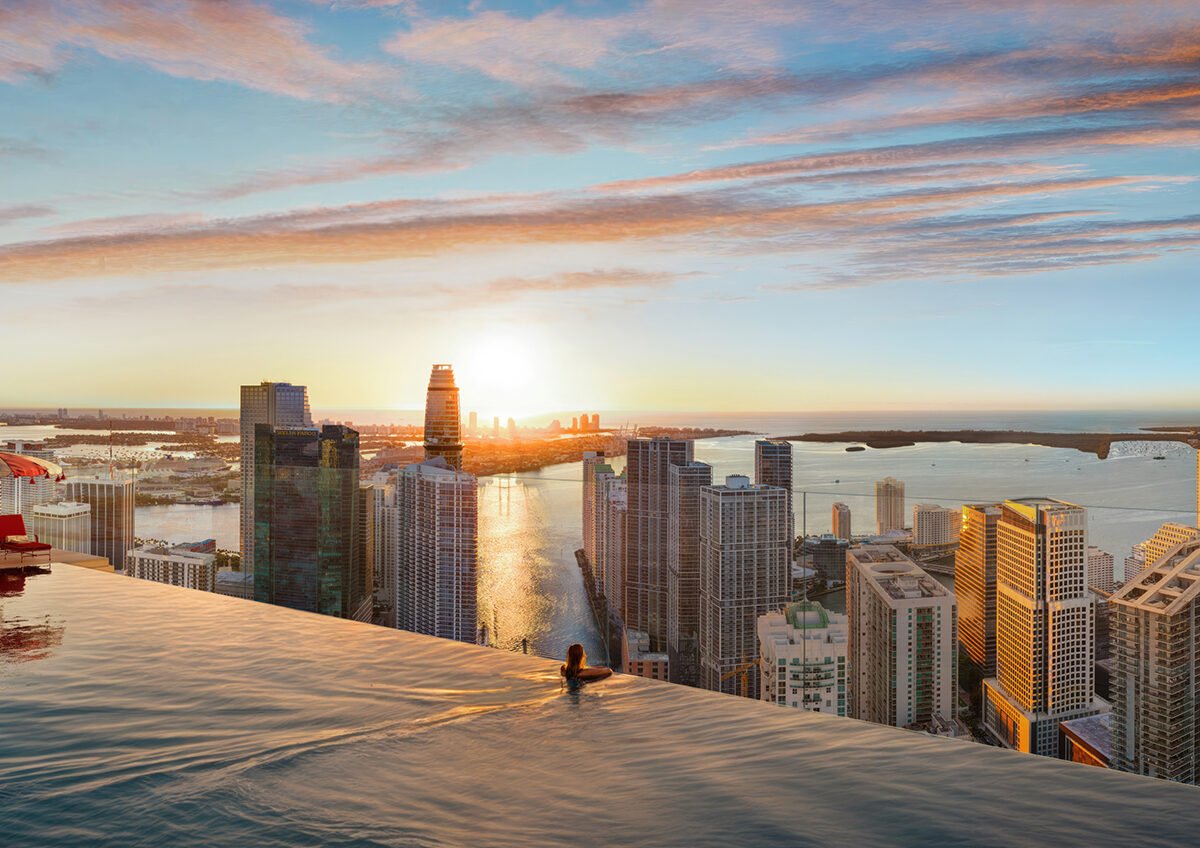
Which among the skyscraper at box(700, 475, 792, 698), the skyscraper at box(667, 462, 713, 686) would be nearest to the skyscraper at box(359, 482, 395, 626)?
the skyscraper at box(667, 462, 713, 686)

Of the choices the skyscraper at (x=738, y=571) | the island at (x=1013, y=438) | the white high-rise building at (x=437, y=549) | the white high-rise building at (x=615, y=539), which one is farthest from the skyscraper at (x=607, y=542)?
the island at (x=1013, y=438)

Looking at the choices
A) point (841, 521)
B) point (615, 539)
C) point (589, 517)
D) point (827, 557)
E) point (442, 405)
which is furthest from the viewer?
point (442, 405)

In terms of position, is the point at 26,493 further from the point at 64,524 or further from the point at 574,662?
the point at 574,662

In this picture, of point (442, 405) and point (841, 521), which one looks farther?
point (442, 405)

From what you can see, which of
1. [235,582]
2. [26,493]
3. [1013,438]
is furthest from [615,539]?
[1013,438]

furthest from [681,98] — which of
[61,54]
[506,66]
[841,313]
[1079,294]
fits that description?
[1079,294]

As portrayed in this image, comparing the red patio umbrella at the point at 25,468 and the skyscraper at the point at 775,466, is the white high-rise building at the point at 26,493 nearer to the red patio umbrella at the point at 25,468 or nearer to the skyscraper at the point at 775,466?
the red patio umbrella at the point at 25,468

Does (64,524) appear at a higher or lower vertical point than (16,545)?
lower

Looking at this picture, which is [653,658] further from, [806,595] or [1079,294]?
[1079,294]
